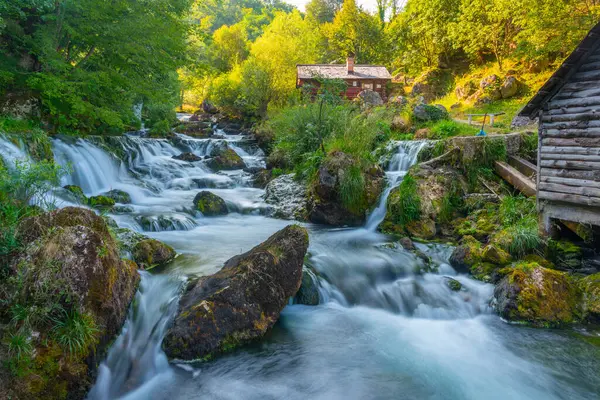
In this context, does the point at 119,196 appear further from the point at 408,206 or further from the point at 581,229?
the point at 581,229

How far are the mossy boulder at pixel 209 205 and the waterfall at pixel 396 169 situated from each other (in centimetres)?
474

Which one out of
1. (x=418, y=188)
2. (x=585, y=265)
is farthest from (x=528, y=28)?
(x=585, y=265)

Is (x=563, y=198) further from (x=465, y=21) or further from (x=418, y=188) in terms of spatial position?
(x=465, y=21)

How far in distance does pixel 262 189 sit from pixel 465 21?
930 inches

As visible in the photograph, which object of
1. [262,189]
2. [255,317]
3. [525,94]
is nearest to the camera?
[255,317]

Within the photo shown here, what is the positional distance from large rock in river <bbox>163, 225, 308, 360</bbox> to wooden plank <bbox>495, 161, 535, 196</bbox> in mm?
7018

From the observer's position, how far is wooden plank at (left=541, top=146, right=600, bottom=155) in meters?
7.24

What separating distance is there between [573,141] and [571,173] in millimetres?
674

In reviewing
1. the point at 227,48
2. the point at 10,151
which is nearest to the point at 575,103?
the point at 10,151

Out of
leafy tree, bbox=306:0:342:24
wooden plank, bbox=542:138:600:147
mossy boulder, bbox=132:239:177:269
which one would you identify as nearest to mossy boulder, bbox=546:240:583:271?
wooden plank, bbox=542:138:600:147

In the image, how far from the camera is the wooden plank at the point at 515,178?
9.62m

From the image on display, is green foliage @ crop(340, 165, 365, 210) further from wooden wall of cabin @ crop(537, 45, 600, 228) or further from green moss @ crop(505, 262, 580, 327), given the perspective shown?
green moss @ crop(505, 262, 580, 327)

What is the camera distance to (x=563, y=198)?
7.68m

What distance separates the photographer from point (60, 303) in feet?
13.1
